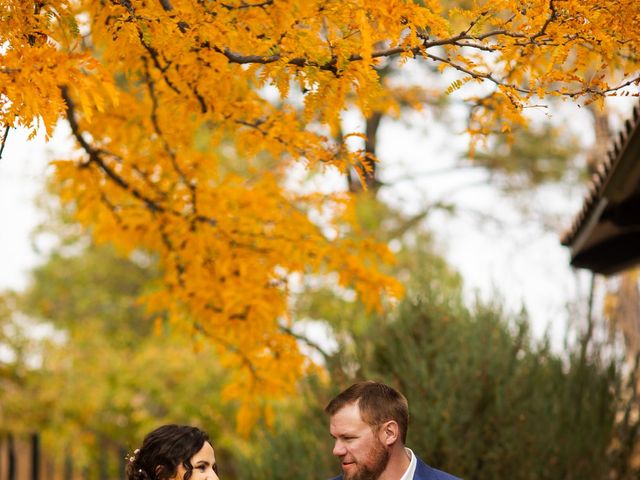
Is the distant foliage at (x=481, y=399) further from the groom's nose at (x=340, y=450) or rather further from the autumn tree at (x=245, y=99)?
the groom's nose at (x=340, y=450)

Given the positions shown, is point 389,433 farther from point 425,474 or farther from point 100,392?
point 100,392

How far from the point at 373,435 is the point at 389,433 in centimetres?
8

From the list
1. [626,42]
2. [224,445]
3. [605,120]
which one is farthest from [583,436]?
[605,120]

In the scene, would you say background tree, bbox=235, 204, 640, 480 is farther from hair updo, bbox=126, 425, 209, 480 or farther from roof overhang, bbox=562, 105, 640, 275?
hair updo, bbox=126, 425, 209, 480

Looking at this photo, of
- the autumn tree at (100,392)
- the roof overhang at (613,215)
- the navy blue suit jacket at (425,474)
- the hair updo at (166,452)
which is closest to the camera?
the navy blue suit jacket at (425,474)

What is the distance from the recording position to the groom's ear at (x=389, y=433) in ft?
13.7

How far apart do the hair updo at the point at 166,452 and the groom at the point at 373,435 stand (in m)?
0.63

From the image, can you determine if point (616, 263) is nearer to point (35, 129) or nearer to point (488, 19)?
point (488, 19)

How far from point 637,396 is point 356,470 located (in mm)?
5158

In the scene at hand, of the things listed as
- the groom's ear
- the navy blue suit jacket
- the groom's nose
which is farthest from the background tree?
the groom's nose

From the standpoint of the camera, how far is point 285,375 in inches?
286

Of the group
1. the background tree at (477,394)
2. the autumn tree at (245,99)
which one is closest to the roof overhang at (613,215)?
the autumn tree at (245,99)

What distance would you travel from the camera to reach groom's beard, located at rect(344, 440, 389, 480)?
4113 millimetres

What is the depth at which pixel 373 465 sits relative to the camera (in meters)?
4.12
